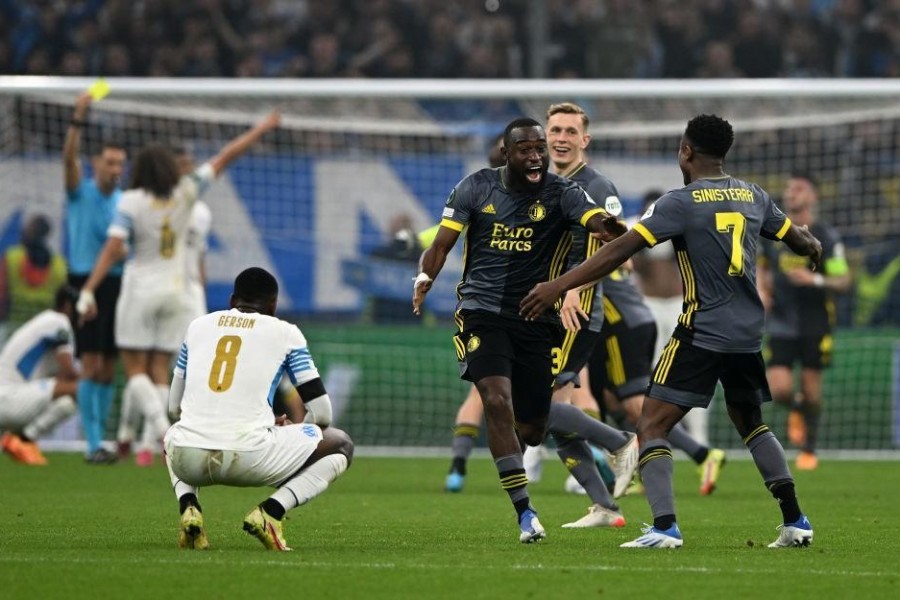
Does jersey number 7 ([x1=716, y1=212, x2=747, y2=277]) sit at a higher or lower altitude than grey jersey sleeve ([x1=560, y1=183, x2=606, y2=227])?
lower

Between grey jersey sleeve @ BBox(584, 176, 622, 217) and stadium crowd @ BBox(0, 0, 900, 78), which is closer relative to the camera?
grey jersey sleeve @ BBox(584, 176, 622, 217)

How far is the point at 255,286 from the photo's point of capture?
23.7 feet

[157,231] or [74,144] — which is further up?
[74,144]

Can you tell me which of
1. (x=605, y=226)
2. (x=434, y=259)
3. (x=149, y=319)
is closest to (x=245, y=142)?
(x=149, y=319)

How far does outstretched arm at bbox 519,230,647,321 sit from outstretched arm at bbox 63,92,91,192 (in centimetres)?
695

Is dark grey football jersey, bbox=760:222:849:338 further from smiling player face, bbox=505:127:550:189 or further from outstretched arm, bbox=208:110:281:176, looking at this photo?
smiling player face, bbox=505:127:550:189

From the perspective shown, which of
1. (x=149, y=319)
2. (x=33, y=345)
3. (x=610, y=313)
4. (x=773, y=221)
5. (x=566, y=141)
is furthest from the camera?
(x=33, y=345)

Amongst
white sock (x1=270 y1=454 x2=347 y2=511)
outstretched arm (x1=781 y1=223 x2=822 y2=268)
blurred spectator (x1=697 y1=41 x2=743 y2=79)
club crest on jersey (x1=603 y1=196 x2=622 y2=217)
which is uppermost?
blurred spectator (x1=697 y1=41 x2=743 y2=79)

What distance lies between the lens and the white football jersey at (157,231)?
1347 cm

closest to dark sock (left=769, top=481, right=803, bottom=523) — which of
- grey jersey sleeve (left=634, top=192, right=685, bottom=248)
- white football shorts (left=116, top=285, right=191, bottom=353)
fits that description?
grey jersey sleeve (left=634, top=192, right=685, bottom=248)

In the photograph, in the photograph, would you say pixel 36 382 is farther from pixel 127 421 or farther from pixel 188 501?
pixel 188 501

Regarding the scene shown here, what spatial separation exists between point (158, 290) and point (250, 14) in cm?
935

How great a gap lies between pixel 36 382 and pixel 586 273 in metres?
7.91

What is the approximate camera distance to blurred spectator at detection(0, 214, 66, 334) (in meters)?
16.2
